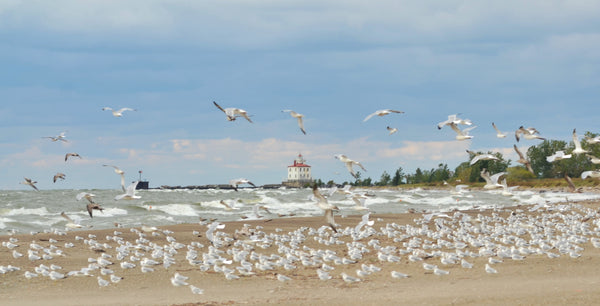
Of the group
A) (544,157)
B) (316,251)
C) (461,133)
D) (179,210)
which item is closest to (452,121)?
(461,133)

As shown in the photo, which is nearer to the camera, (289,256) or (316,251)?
(289,256)

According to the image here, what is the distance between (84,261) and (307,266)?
24.9ft

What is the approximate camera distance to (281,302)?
1455 cm

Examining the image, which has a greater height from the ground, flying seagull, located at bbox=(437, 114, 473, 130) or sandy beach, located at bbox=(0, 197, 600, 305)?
flying seagull, located at bbox=(437, 114, 473, 130)

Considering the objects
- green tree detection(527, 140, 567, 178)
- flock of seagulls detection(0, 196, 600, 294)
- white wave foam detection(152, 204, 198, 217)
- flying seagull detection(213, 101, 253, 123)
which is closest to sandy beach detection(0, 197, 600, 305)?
flock of seagulls detection(0, 196, 600, 294)

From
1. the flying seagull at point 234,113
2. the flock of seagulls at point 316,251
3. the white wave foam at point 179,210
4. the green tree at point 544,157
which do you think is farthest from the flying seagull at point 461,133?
the green tree at point 544,157

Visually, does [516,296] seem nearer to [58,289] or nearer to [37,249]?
[58,289]

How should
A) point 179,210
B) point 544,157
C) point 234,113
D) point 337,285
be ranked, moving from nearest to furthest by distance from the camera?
point 337,285 < point 234,113 < point 179,210 < point 544,157

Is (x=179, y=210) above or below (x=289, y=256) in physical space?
above

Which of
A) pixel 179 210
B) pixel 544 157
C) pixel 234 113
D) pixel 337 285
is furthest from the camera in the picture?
pixel 544 157

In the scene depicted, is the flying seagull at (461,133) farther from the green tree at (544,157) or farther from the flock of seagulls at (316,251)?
the green tree at (544,157)

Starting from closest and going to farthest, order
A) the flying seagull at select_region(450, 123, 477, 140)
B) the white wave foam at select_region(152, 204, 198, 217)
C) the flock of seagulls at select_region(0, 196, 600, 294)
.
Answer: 1. the flock of seagulls at select_region(0, 196, 600, 294)
2. the flying seagull at select_region(450, 123, 477, 140)
3. the white wave foam at select_region(152, 204, 198, 217)

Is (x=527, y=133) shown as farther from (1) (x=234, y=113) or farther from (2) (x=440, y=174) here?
(2) (x=440, y=174)

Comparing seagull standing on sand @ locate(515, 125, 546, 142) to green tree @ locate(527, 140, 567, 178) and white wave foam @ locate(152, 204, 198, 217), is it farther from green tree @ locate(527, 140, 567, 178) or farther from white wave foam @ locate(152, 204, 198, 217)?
green tree @ locate(527, 140, 567, 178)
